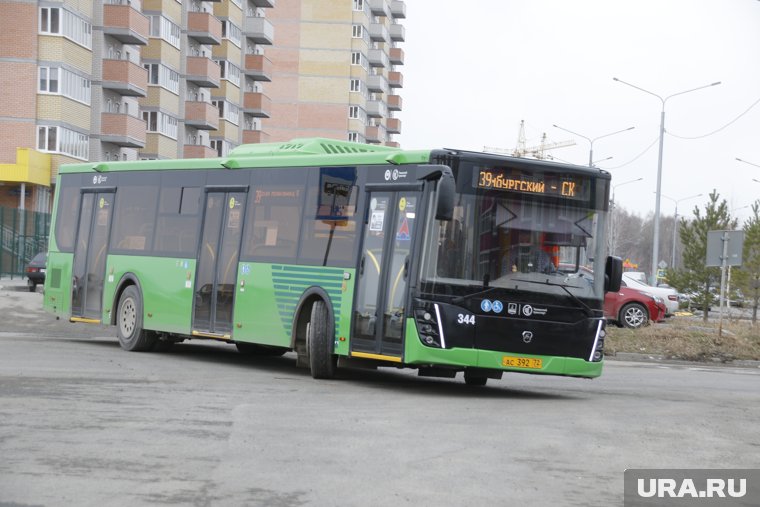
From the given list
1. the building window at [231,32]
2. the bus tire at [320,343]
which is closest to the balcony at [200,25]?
the building window at [231,32]

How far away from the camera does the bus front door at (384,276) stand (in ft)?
52.0

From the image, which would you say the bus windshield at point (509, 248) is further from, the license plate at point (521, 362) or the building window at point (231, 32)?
the building window at point (231, 32)

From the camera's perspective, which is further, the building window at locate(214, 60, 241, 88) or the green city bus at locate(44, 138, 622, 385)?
the building window at locate(214, 60, 241, 88)

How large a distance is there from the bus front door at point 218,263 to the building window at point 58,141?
132 ft

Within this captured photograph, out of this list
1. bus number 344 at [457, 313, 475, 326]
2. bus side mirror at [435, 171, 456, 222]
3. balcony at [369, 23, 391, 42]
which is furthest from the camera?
balcony at [369, 23, 391, 42]

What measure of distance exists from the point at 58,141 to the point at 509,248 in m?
46.1

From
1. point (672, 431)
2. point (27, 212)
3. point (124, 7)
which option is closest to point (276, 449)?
point (672, 431)

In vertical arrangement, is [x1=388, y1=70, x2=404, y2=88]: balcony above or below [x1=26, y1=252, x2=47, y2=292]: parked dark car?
above

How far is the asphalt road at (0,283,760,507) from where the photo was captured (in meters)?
8.59

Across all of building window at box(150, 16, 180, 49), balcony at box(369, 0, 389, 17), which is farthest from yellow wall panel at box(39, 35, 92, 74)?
balcony at box(369, 0, 389, 17)

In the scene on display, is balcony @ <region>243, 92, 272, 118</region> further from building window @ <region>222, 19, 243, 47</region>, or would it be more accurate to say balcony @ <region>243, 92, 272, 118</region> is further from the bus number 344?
the bus number 344

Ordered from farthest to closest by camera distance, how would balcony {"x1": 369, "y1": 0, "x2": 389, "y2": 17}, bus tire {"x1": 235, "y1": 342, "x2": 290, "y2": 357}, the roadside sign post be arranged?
balcony {"x1": 369, "y1": 0, "x2": 389, "y2": 17}, the roadside sign post, bus tire {"x1": 235, "y1": 342, "x2": 290, "y2": 357}

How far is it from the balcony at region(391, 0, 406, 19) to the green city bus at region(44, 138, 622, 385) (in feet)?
408

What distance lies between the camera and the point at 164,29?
73312mm
